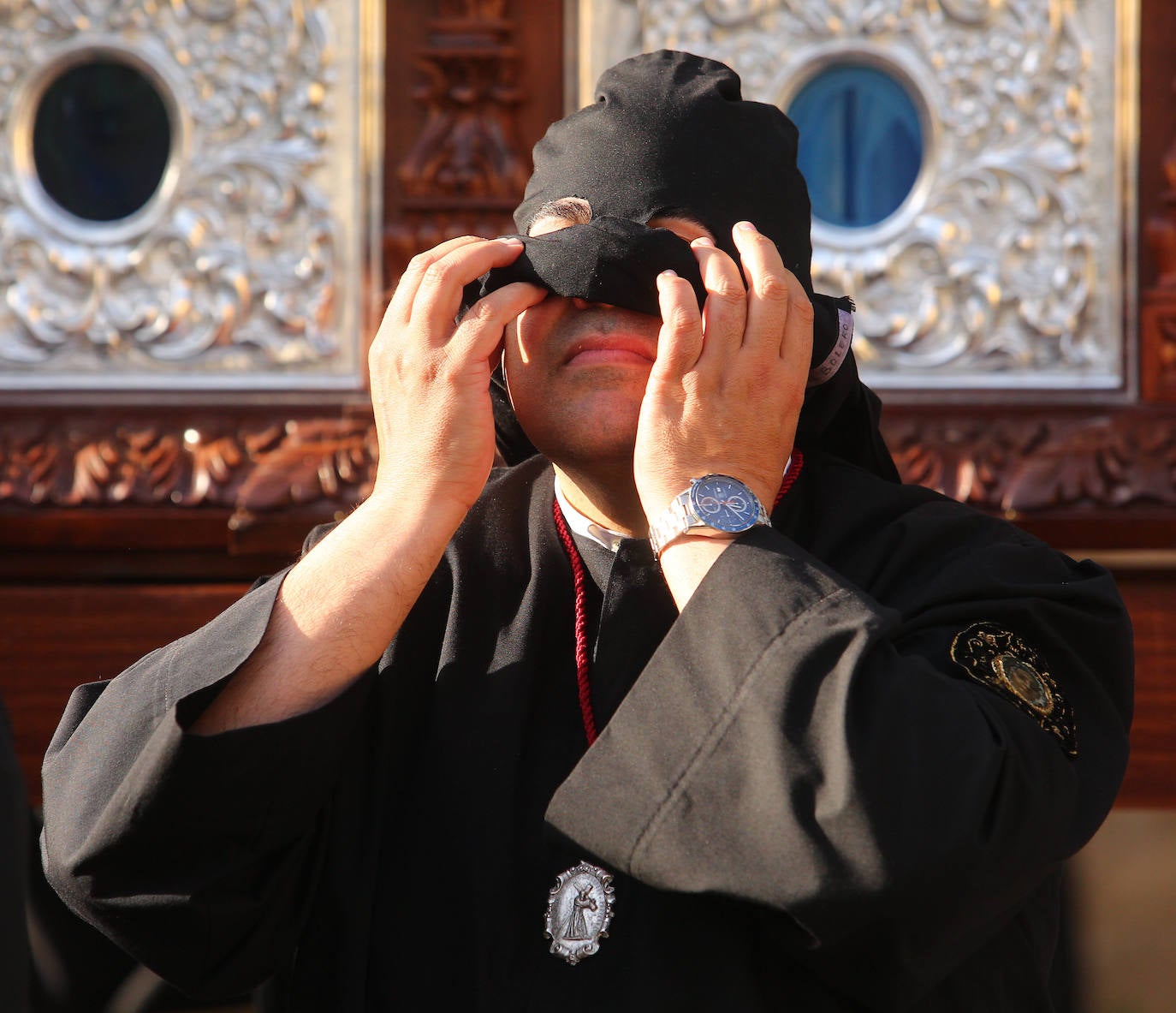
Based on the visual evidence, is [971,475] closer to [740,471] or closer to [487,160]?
[487,160]

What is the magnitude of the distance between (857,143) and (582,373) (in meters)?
1.53

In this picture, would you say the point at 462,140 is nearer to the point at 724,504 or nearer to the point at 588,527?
the point at 588,527

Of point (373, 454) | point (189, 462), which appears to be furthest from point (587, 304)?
point (189, 462)

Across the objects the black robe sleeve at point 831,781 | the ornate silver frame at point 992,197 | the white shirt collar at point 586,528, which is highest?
the ornate silver frame at point 992,197

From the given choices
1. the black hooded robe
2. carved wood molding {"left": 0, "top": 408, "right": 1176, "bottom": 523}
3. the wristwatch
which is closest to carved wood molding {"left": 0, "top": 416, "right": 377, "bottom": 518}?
carved wood molding {"left": 0, "top": 408, "right": 1176, "bottom": 523}

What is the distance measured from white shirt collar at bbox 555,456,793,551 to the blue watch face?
10.8 inches

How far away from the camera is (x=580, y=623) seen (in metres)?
1.60

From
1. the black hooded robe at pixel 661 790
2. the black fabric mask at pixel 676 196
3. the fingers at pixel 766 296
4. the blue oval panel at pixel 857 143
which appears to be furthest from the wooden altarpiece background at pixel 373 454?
the fingers at pixel 766 296

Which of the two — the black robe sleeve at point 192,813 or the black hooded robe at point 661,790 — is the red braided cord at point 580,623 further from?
the black robe sleeve at point 192,813

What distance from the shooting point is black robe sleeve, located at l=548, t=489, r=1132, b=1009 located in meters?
1.20

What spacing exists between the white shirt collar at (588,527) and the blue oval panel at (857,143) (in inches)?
51.6

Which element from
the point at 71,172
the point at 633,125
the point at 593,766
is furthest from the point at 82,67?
the point at 593,766

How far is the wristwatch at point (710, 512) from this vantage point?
54.0 inches

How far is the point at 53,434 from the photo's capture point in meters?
2.82
